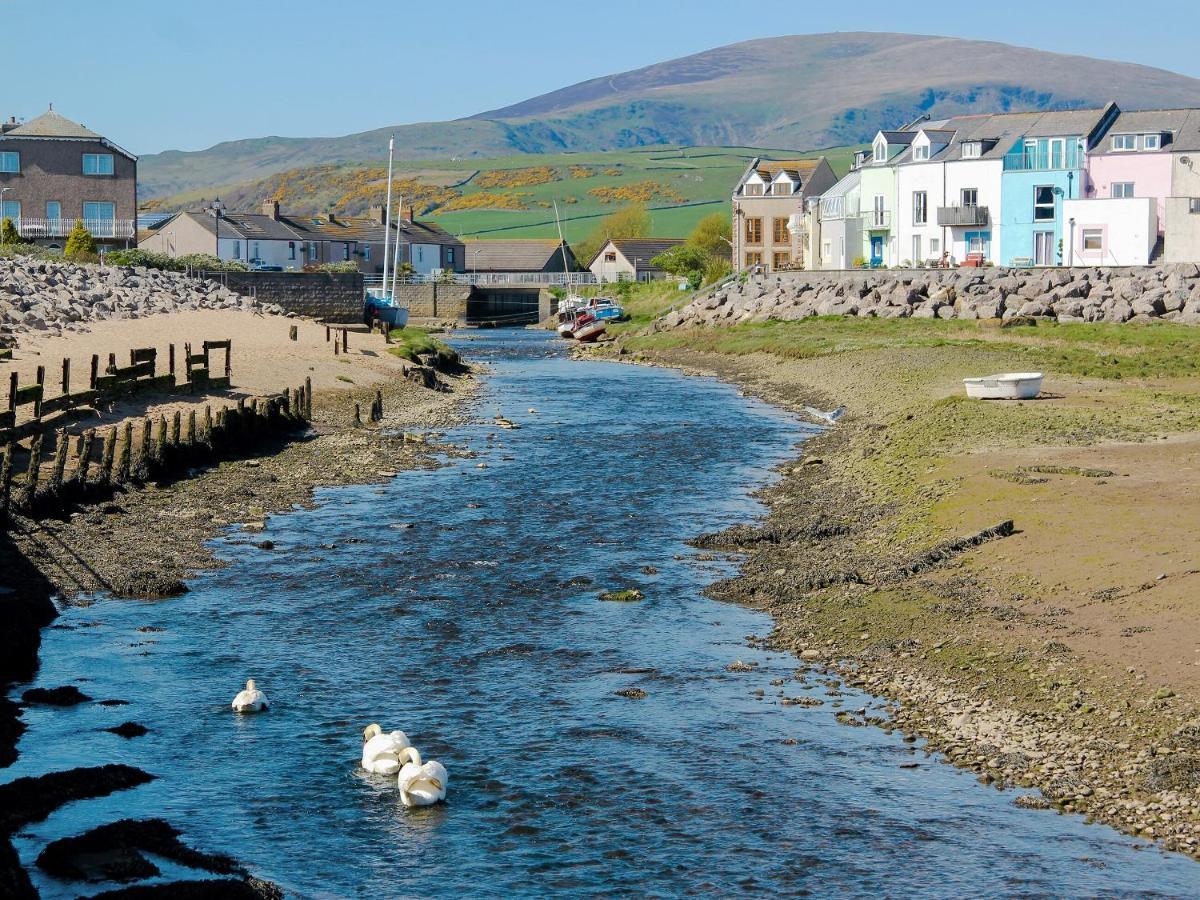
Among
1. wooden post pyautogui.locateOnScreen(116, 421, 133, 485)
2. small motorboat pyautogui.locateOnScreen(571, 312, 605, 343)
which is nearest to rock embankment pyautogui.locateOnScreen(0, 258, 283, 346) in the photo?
wooden post pyautogui.locateOnScreen(116, 421, 133, 485)

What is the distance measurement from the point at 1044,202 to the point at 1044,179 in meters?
1.45

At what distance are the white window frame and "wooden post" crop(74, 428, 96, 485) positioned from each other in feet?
214

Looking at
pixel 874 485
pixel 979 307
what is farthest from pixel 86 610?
pixel 979 307

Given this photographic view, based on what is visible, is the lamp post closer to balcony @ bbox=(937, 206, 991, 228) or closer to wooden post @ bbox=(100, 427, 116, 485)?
balcony @ bbox=(937, 206, 991, 228)

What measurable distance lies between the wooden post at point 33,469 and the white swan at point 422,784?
16142 millimetres

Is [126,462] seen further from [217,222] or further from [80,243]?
[217,222]

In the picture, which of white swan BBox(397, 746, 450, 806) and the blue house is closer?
white swan BBox(397, 746, 450, 806)

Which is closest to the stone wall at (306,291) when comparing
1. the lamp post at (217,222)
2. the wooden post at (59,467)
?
the lamp post at (217,222)

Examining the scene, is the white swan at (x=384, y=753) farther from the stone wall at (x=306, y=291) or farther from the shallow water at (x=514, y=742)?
the stone wall at (x=306, y=291)

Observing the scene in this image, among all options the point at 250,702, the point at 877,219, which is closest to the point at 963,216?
the point at 877,219

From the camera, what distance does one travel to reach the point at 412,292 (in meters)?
143

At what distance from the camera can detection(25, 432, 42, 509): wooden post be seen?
29328mm

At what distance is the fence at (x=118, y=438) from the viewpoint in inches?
1195

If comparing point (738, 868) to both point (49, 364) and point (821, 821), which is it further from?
point (49, 364)
